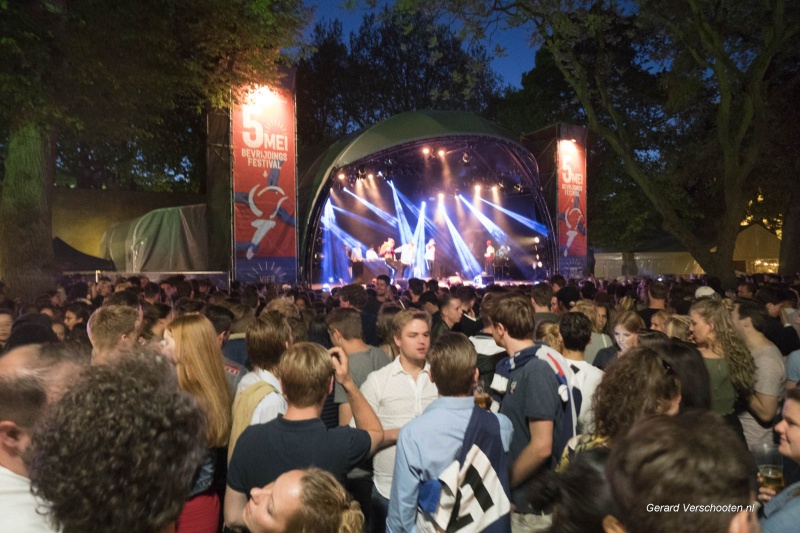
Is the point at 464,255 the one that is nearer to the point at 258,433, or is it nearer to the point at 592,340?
the point at 592,340

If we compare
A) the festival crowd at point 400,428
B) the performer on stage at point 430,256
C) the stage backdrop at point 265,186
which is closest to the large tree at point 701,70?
the stage backdrop at point 265,186

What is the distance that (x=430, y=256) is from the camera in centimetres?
2219

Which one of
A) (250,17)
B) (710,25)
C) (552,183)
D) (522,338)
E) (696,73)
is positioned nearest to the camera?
(522,338)

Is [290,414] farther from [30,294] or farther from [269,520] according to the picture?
[30,294]

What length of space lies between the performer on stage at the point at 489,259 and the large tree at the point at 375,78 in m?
13.3

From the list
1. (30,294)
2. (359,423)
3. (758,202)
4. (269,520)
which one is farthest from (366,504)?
(758,202)

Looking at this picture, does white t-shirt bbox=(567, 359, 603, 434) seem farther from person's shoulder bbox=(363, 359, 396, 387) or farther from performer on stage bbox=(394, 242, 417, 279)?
performer on stage bbox=(394, 242, 417, 279)

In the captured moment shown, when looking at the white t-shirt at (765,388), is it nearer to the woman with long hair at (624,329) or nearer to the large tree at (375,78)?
the woman with long hair at (624,329)

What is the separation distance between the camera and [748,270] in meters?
27.3

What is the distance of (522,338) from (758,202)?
29237mm

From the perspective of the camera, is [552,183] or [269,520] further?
[552,183]

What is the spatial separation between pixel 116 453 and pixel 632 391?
1831 mm

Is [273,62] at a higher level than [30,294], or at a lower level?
higher

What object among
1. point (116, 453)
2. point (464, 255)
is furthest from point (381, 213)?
point (116, 453)
